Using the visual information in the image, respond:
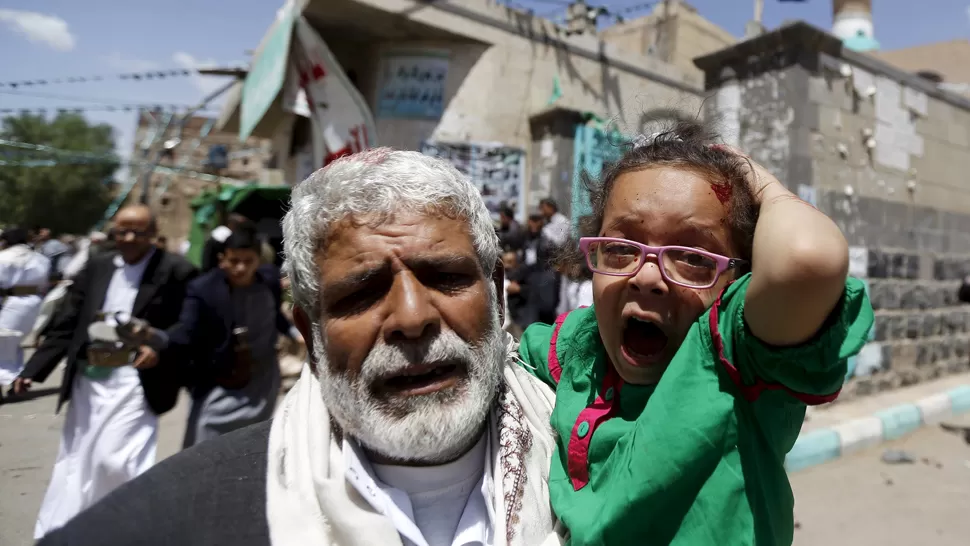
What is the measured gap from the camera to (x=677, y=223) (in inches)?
50.8

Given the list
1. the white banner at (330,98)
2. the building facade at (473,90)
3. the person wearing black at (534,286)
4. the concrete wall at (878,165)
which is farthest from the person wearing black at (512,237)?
the concrete wall at (878,165)

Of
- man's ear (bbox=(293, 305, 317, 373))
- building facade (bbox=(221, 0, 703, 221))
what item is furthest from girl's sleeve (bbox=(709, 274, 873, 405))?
building facade (bbox=(221, 0, 703, 221))

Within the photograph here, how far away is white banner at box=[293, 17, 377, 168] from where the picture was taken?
8.03 m

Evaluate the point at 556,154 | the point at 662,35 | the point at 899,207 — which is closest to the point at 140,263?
the point at 556,154

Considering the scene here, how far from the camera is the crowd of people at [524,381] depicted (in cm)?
111

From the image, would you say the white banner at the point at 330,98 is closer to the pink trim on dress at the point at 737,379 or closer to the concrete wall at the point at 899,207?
the concrete wall at the point at 899,207

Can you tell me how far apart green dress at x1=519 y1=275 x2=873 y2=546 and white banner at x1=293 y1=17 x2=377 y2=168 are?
7345 mm

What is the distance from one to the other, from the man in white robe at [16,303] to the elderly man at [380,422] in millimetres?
2642

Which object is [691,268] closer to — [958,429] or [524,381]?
[524,381]

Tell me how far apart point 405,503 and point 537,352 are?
63cm

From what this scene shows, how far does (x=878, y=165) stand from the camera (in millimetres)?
6094

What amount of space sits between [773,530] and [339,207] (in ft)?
3.58

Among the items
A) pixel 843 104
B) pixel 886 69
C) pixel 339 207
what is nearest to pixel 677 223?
pixel 339 207

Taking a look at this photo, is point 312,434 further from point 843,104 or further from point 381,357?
point 843,104
